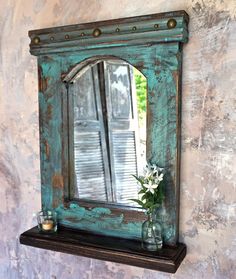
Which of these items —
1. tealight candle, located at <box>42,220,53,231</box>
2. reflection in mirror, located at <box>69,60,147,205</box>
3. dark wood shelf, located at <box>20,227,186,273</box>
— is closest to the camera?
dark wood shelf, located at <box>20,227,186,273</box>

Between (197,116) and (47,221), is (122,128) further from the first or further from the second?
(47,221)

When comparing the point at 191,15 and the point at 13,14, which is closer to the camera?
the point at 191,15

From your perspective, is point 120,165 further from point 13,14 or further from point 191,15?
point 13,14

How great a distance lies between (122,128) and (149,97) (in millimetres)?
149

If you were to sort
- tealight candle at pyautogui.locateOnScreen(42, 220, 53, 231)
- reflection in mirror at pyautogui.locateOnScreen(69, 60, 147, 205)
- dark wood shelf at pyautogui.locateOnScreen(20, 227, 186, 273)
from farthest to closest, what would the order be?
tealight candle at pyautogui.locateOnScreen(42, 220, 53, 231) < reflection in mirror at pyautogui.locateOnScreen(69, 60, 147, 205) < dark wood shelf at pyautogui.locateOnScreen(20, 227, 186, 273)

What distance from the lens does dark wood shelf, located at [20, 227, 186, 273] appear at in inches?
38.2

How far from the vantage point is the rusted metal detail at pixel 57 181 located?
122 centimetres

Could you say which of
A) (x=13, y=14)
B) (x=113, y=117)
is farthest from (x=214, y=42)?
(x=13, y=14)

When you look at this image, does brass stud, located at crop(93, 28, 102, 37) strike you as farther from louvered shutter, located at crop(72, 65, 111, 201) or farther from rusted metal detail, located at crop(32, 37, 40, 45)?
rusted metal detail, located at crop(32, 37, 40, 45)

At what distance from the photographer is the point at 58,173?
4.00 feet

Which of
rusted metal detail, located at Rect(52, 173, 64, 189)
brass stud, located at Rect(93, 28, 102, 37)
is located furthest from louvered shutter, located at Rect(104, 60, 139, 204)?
rusted metal detail, located at Rect(52, 173, 64, 189)

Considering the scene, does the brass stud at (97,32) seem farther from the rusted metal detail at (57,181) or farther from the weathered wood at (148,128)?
the rusted metal detail at (57,181)

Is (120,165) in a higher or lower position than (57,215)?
higher

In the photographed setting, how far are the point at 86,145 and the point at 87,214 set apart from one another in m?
0.25
